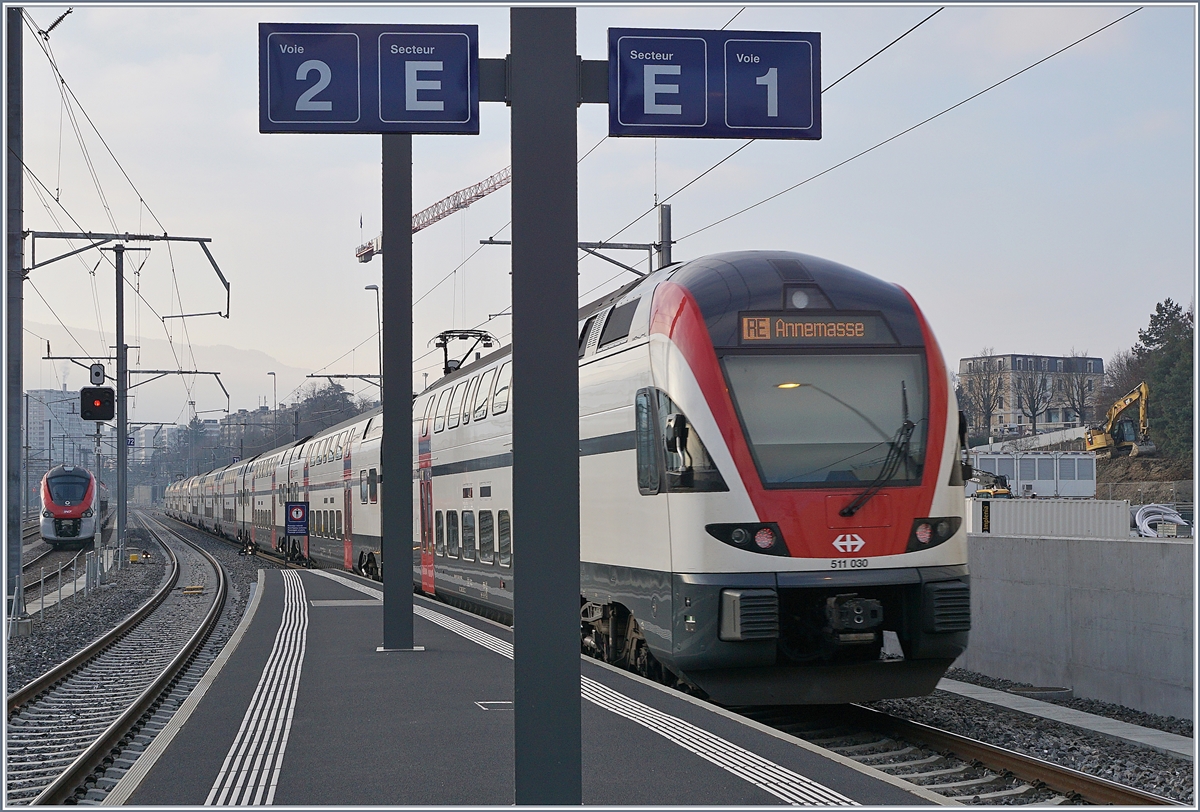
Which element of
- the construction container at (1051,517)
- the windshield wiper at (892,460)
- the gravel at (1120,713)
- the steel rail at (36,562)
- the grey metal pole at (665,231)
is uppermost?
the grey metal pole at (665,231)

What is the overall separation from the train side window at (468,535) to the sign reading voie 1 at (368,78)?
39.4 feet

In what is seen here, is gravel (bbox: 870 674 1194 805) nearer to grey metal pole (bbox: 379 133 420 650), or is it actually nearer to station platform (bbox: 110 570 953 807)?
station platform (bbox: 110 570 953 807)

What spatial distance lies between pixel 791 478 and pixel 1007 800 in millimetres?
2925

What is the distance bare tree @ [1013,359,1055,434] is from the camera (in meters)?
82.0

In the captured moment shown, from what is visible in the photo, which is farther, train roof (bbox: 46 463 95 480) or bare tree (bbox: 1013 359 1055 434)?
bare tree (bbox: 1013 359 1055 434)

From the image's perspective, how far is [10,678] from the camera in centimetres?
1421

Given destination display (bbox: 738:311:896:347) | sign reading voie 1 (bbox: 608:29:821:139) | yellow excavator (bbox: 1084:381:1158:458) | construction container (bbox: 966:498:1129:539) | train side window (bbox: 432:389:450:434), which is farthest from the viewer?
yellow excavator (bbox: 1084:381:1158:458)

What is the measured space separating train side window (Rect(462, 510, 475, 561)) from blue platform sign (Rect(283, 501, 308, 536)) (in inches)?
688

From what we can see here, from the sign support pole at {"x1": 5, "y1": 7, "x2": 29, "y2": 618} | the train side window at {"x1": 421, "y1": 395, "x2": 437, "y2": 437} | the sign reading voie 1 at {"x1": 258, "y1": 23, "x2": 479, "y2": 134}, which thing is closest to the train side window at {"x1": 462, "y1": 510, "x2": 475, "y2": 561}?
the train side window at {"x1": 421, "y1": 395, "x2": 437, "y2": 437}

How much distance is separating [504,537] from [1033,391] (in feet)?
239

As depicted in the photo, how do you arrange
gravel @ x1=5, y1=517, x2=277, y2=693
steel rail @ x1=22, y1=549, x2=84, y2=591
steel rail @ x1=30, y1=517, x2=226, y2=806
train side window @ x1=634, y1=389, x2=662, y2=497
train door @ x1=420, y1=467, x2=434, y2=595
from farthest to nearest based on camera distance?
1. steel rail @ x1=22, y1=549, x2=84, y2=591
2. train door @ x1=420, y1=467, x2=434, y2=595
3. gravel @ x1=5, y1=517, x2=277, y2=693
4. train side window @ x1=634, y1=389, x2=662, y2=497
5. steel rail @ x1=30, y1=517, x2=226, y2=806

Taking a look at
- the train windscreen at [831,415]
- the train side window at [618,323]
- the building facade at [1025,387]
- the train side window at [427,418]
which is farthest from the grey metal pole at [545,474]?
the building facade at [1025,387]

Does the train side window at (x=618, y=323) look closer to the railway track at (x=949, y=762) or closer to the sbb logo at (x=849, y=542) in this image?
the sbb logo at (x=849, y=542)

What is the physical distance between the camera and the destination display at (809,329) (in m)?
9.96
